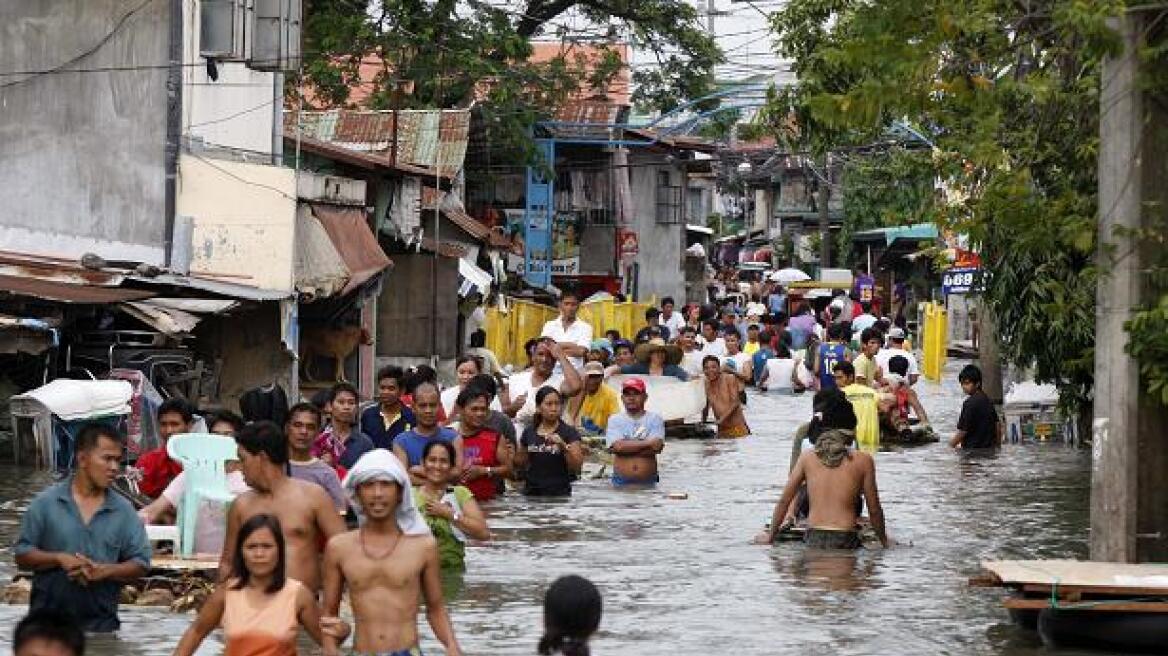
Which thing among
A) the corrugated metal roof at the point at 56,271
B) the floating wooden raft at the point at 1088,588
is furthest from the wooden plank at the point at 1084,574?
the corrugated metal roof at the point at 56,271

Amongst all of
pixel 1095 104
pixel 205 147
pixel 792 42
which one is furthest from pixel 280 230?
pixel 1095 104

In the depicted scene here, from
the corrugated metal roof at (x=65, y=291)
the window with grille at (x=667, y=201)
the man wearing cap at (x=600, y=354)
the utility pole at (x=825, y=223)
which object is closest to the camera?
the corrugated metal roof at (x=65, y=291)

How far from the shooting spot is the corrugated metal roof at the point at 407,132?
121ft

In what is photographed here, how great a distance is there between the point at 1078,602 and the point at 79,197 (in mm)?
16203

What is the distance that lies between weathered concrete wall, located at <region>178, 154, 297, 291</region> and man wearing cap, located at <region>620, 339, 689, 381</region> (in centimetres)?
434

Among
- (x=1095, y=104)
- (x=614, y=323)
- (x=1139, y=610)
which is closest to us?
(x=1139, y=610)

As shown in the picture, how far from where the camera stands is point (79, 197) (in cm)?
2556

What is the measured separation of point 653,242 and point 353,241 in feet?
96.1

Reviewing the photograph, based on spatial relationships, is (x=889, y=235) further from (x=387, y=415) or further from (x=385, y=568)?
(x=385, y=568)

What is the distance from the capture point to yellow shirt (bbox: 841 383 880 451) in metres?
23.4

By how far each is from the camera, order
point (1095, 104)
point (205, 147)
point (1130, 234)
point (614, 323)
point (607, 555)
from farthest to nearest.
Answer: point (614, 323), point (205, 147), point (607, 555), point (1095, 104), point (1130, 234)

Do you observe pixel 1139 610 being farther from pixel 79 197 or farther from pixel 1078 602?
pixel 79 197

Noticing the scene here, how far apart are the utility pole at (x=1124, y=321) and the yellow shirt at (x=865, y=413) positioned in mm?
9349

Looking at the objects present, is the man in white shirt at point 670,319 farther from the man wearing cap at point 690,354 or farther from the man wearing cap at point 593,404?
the man wearing cap at point 593,404
